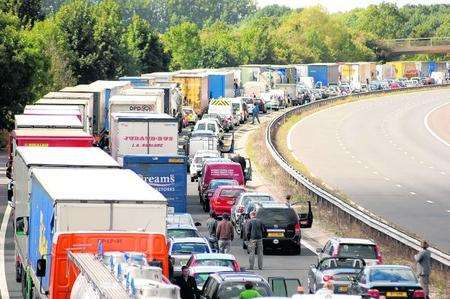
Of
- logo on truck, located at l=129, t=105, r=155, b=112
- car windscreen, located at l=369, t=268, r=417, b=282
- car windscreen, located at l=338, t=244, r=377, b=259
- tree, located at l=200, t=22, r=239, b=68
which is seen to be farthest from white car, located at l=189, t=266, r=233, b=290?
tree, located at l=200, t=22, r=239, b=68

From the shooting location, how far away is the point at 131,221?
22.0 m

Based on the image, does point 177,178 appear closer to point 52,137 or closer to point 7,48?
point 52,137

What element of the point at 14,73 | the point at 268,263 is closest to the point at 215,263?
the point at 268,263

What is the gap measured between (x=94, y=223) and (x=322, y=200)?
972 inches

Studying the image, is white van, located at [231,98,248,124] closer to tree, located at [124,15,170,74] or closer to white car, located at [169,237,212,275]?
tree, located at [124,15,170,74]

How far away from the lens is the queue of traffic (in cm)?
2031

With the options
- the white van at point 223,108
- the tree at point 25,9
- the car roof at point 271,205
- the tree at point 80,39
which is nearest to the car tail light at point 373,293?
the car roof at point 271,205

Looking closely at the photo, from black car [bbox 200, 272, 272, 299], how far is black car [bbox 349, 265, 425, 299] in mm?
2688

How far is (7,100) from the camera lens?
3031 inches

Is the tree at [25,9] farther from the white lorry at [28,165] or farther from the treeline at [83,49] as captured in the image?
the white lorry at [28,165]

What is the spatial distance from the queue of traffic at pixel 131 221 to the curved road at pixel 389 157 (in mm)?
5346

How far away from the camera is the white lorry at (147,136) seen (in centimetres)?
4734

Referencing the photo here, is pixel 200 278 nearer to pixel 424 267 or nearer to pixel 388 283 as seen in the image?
pixel 388 283

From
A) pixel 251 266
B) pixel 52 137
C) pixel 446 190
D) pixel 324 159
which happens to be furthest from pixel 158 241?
pixel 324 159
